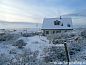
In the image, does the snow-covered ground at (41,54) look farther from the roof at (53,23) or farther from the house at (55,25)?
the roof at (53,23)

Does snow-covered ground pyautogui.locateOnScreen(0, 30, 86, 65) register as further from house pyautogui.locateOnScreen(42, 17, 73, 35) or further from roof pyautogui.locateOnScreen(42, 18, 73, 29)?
roof pyautogui.locateOnScreen(42, 18, 73, 29)

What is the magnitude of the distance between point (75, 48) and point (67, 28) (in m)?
27.2

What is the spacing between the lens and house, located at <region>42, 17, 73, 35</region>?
40706 millimetres

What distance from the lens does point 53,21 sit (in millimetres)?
42656

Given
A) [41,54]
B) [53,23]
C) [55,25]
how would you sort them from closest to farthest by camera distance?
[41,54]
[55,25]
[53,23]

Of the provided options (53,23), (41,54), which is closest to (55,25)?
(53,23)

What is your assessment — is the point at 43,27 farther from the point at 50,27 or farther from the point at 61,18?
the point at 61,18

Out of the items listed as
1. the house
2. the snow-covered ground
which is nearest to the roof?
the house

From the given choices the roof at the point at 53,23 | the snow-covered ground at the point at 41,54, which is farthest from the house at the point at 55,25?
the snow-covered ground at the point at 41,54

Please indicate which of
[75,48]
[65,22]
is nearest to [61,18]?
[65,22]

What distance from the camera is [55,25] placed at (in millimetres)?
41844

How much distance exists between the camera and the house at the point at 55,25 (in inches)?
1603

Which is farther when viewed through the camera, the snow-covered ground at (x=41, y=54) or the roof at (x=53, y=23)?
the roof at (x=53, y=23)

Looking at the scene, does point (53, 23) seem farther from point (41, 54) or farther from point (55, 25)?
point (41, 54)
